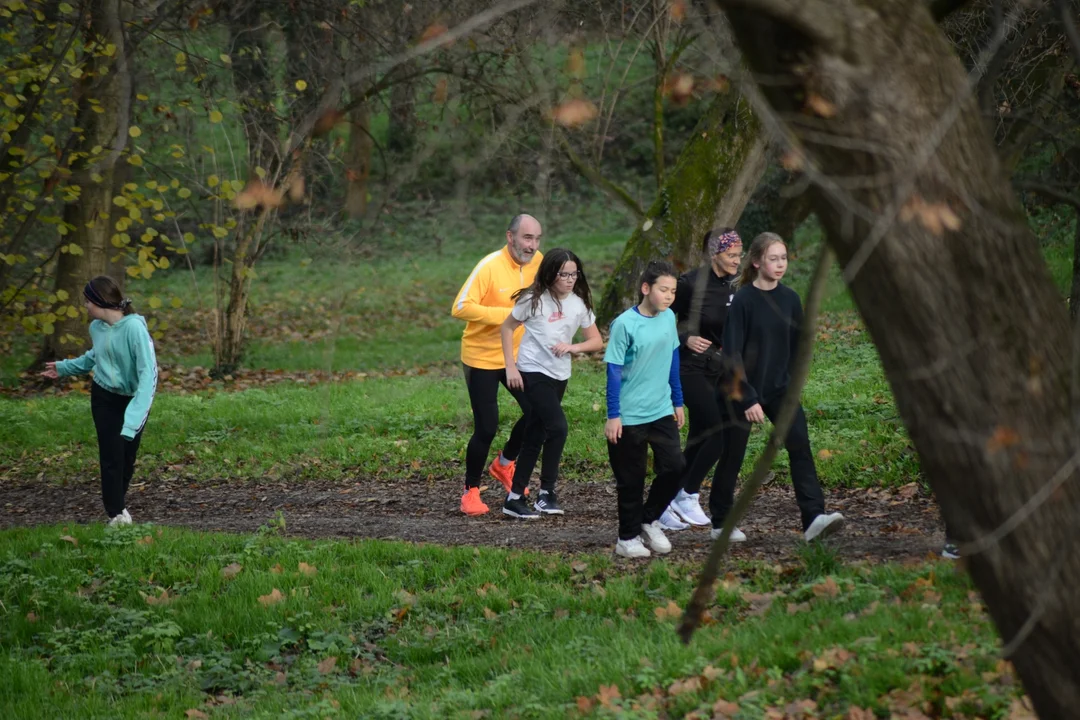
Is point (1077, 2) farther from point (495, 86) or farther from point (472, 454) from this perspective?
point (495, 86)

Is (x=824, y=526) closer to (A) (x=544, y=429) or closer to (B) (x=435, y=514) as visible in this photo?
(A) (x=544, y=429)

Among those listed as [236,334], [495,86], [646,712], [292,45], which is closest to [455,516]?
[646,712]

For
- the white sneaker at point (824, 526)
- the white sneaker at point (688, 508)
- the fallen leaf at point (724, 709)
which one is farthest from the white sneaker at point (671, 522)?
the fallen leaf at point (724, 709)

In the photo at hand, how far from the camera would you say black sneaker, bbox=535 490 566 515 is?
8742 millimetres

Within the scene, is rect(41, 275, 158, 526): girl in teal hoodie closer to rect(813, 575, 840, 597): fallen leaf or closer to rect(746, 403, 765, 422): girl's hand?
rect(746, 403, 765, 422): girl's hand

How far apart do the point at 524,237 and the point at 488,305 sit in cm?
59

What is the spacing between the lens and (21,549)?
8164 mm

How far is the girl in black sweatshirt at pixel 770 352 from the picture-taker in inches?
266

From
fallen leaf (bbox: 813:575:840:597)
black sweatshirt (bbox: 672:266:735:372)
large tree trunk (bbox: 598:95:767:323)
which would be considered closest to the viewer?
fallen leaf (bbox: 813:575:840:597)

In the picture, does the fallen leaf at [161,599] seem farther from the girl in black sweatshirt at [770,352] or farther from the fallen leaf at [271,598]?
the girl in black sweatshirt at [770,352]

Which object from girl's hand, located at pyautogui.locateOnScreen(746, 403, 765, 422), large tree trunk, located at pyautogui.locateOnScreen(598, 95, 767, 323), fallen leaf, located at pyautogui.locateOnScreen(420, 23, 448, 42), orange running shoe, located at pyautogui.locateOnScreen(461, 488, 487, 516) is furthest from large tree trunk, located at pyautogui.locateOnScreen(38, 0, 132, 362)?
fallen leaf, located at pyautogui.locateOnScreen(420, 23, 448, 42)

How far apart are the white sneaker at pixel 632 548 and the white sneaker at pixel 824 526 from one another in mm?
1040

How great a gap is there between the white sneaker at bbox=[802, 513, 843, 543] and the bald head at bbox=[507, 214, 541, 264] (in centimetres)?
290

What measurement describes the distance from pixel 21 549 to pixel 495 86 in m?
9.43
